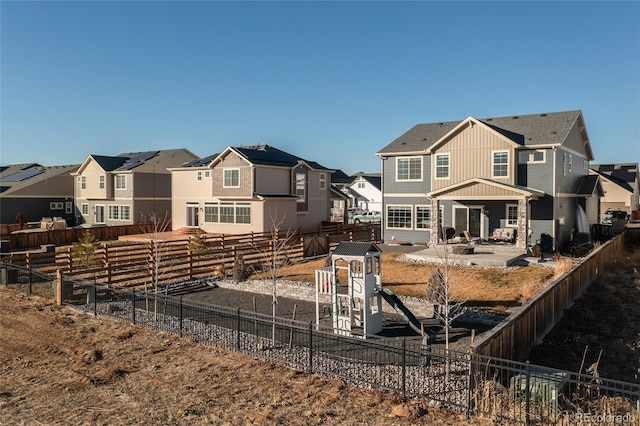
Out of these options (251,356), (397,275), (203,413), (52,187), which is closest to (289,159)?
(397,275)

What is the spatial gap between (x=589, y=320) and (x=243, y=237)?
19.1 metres

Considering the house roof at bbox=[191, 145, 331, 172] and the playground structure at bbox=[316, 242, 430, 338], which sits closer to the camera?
the playground structure at bbox=[316, 242, 430, 338]

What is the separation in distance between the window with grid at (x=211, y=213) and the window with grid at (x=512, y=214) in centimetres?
2247

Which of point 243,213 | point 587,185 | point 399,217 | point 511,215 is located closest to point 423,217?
point 399,217

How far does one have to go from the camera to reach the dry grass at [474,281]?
1650 centimetres

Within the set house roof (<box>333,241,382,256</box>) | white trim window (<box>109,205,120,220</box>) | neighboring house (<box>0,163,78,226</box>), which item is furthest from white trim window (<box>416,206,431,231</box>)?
neighboring house (<box>0,163,78,226</box>)

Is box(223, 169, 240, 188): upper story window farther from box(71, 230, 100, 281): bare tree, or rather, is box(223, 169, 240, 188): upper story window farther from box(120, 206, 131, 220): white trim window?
box(71, 230, 100, 281): bare tree

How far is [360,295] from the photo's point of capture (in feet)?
42.3

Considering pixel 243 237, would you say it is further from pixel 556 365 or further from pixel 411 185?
pixel 556 365

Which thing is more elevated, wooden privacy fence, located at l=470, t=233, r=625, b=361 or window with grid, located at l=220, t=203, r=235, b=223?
window with grid, located at l=220, t=203, r=235, b=223

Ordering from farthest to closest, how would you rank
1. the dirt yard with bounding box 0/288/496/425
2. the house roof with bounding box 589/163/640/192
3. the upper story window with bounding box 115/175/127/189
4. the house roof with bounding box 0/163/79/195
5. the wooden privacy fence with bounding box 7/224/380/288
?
the house roof with bounding box 589/163/640/192 → the house roof with bounding box 0/163/79/195 → the upper story window with bounding box 115/175/127/189 → the wooden privacy fence with bounding box 7/224/380/288 → the dirt yard with bounding box 0/288/496/425


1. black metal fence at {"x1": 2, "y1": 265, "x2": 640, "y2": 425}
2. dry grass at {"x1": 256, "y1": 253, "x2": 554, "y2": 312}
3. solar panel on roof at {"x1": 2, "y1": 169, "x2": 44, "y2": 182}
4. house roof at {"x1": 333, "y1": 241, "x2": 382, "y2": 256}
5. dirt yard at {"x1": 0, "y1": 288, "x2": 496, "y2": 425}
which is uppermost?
solar panel on roof at {"x1": 2, "y1": 169, "x2": 44, "y2": 182}

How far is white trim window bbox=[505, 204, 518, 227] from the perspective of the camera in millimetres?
27719

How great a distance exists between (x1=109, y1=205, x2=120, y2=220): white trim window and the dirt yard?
34.9m
